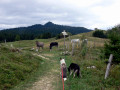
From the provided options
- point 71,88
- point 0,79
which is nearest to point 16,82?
point 0,79

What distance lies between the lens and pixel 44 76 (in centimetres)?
795

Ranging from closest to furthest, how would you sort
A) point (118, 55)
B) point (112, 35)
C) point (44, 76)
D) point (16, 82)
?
point (16, 82)
point (44, 76)
point (118, 55)
point (112, 35)

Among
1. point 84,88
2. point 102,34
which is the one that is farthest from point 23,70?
point 102,34

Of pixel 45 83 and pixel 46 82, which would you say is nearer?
pixel 45 83

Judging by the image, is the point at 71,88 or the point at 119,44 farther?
the point at 119,44

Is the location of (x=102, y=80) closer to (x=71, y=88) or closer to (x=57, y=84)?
(x=71, y=88)

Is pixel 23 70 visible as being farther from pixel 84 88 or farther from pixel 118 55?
pixel 118 55

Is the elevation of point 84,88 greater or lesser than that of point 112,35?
lesser

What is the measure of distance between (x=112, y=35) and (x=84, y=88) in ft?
21.2

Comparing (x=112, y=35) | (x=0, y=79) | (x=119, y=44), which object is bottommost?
(x=0, y=79)

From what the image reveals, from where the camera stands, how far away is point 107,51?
1034 cm

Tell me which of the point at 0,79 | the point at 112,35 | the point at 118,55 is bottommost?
the point at 0,79

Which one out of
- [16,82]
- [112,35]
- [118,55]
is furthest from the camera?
[112,35]

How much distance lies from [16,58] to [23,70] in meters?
2.06
